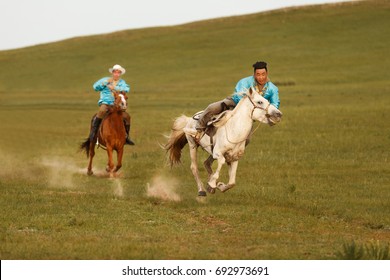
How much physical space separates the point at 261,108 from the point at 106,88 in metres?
8.12

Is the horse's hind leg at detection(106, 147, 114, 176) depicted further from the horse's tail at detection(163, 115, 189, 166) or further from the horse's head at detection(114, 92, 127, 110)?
the horse's tail at detection(163, 115, 189, 166)

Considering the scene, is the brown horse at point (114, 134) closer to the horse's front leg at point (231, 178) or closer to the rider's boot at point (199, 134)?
the rider's boot at point (199, 134)

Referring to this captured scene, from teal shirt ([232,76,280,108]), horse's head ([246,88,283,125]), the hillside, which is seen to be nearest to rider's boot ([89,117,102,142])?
teal shirt ([232,76,280,108])

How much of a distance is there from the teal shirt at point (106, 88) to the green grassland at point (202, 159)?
1.98 metres

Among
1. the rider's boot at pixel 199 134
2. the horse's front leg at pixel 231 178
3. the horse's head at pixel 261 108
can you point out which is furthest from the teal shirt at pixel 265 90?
the rider's boot at pixel 199 134

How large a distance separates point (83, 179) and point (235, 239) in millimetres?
11215

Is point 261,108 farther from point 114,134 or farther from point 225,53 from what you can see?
point 225,53

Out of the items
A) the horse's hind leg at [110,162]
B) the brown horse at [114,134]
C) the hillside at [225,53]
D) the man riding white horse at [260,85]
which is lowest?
the hillside at [225,53]

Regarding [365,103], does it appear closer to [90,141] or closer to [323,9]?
[90,141]

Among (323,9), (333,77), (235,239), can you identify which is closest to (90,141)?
(235,239)

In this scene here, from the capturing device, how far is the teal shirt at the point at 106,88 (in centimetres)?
2372

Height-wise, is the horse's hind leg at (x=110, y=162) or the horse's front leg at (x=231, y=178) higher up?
the horse's front leg at (x=231, y=178)

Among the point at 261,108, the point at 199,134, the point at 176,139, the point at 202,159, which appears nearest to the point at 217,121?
the point at 199,134

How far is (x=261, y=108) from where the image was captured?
16.7 metres
